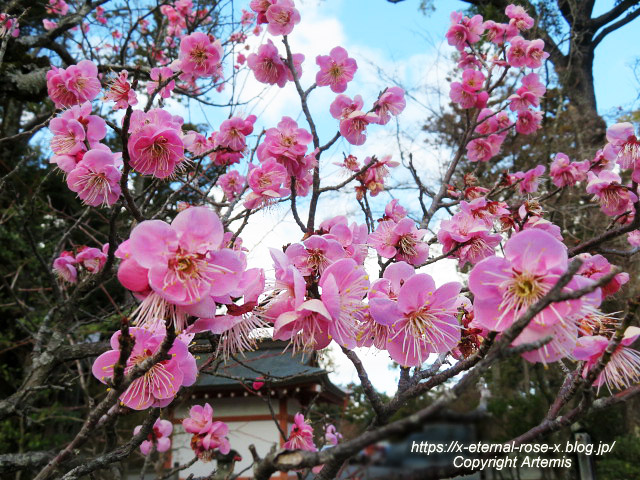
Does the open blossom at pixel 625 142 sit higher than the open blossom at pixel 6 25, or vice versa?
the open blossom at pixel 6 25

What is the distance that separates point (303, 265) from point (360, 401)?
18824 millimetres

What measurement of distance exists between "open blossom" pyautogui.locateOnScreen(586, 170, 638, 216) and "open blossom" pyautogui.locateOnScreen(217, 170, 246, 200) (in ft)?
6.86

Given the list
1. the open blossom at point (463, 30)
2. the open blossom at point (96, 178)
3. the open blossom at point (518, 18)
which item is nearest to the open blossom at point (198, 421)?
the open blossom at point (96, 178)

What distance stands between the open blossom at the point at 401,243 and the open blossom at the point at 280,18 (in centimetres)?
130

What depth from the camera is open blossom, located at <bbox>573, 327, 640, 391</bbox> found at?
916mm

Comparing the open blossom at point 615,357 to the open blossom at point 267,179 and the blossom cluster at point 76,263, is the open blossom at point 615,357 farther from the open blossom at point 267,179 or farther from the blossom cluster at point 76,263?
the blossom cluster at point 76,263

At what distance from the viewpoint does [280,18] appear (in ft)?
7.89

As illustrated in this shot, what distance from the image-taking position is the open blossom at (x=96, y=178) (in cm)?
157

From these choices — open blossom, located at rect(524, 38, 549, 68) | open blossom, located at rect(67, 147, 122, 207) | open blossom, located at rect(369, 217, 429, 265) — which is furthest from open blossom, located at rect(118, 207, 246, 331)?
open blossom, located at rect(524, 38, 549, 68)

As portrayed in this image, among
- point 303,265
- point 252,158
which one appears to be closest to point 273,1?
point 252,158

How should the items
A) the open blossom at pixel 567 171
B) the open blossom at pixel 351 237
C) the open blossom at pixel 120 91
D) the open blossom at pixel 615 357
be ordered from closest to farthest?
the open blossom at pixel 615 357 → the open blossom at pixel 351 237 → the open blossom at pixel 120 91 → the open blossom at pixel 567 171

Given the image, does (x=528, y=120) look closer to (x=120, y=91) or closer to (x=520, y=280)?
(x=120, y=91)

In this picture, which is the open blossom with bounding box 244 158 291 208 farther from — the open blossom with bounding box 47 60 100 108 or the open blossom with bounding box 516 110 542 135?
the open blossom with bounding box 516 110 542 135

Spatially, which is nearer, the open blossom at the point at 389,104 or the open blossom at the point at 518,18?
the open blossom at the point at 389,104
